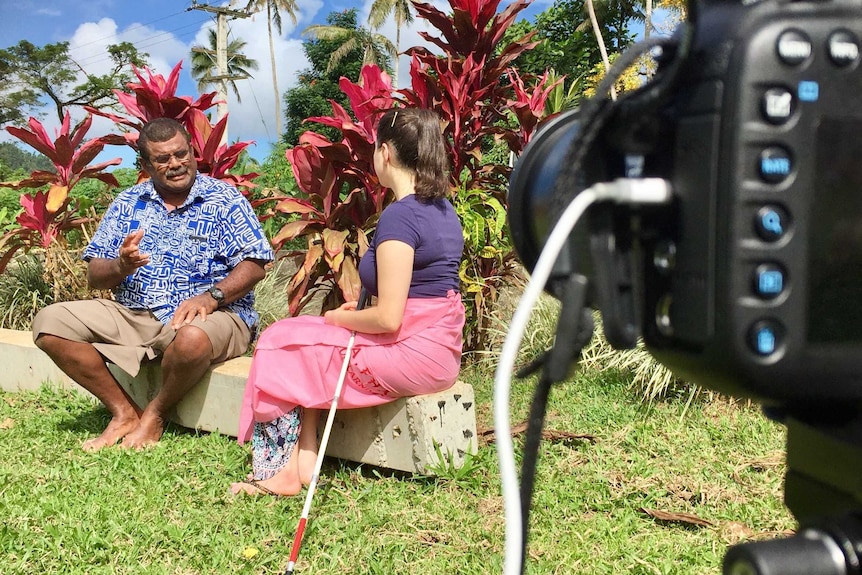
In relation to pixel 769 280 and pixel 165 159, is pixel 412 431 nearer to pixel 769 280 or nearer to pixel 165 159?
pixel 165 159

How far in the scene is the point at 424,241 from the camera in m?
2.60

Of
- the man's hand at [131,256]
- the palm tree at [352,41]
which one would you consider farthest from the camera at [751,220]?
the palm tree at [352,41]

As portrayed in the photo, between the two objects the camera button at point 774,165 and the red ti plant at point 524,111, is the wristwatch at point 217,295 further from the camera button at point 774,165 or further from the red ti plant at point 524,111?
the camera button at point 774,165

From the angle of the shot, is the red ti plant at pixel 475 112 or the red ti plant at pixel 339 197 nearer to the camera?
the red ti plant at pixel 339 197

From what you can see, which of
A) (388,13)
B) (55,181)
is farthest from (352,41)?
(55,181)

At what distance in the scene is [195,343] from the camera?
10.2ft

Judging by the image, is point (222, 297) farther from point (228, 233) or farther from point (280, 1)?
point (280, 1)

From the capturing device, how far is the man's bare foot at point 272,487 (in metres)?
2.66

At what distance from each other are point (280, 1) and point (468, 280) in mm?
34599

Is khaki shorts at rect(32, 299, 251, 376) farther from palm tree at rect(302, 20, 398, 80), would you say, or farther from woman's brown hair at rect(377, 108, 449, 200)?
palm tree at rect(302, 20, 398, 80)

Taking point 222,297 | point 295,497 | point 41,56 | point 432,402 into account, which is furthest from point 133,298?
point 41,56

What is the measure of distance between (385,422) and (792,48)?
2.37m

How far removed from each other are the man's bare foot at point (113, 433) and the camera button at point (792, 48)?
128 inches

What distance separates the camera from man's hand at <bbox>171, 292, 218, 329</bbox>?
125 inches
